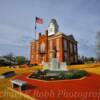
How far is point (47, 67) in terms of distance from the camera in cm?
2652

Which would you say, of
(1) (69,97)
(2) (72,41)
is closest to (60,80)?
(1) (69,97)

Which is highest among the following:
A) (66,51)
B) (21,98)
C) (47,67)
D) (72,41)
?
(72,41)

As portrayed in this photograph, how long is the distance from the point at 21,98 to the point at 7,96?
1.25 meters

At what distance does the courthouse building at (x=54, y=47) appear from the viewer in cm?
4478

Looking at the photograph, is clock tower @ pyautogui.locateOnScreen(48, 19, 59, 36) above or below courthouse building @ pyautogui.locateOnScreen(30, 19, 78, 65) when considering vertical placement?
above

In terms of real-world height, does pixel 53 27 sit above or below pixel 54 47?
above

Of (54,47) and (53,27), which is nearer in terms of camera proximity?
(54,47)

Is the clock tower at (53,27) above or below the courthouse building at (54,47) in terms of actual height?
above

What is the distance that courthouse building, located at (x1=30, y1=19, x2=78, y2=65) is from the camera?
4478 cm

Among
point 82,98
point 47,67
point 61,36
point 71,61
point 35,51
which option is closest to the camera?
point 82,98

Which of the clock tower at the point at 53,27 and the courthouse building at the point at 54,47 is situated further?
the clock tower at the point at 53,27

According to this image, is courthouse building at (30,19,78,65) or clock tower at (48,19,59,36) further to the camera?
clock tower at (48,19,59,36)

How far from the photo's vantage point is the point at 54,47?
140 ft

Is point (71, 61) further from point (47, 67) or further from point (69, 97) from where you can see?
point (69, 97)
